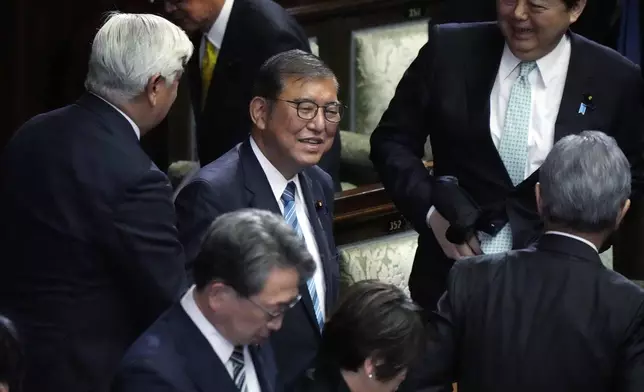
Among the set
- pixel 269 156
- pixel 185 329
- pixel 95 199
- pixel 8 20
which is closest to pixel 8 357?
pixel 185 329

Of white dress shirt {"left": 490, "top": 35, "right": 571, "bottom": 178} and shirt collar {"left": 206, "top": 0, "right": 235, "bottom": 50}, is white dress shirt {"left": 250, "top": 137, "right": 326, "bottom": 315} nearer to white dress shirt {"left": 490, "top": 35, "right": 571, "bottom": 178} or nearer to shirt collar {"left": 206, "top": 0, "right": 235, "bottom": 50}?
white dress shirt {"left": 490, "top": 35, "right": 571, "bottom": 178}

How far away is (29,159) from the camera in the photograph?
280cm

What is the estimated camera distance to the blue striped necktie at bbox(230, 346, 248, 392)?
2336mm

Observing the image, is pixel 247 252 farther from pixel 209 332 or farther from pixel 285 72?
pixel 285 72

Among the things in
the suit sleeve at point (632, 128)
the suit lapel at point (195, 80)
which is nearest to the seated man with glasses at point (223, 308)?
the suit sleeve at point (632, 128)

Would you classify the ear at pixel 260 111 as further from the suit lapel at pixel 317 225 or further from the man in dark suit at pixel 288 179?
the suit lapel at pixel 317 225

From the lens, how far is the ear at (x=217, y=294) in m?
2.22

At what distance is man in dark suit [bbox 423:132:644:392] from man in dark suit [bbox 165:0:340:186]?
130 cm

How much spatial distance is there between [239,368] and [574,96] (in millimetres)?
1159

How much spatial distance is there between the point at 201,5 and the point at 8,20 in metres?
1.32

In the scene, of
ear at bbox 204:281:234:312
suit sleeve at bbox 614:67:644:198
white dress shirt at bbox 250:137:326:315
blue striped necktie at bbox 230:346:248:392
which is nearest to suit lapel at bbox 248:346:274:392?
blue striped necktie at bbox 230:346:248:392

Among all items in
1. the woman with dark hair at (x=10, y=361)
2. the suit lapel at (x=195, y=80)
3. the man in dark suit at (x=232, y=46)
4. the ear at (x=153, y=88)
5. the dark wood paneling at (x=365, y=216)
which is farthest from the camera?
the dark wood paneling at (x=365, y=216)

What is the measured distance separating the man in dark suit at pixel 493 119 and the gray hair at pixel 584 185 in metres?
0.47

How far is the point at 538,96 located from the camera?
3029 millimetres
